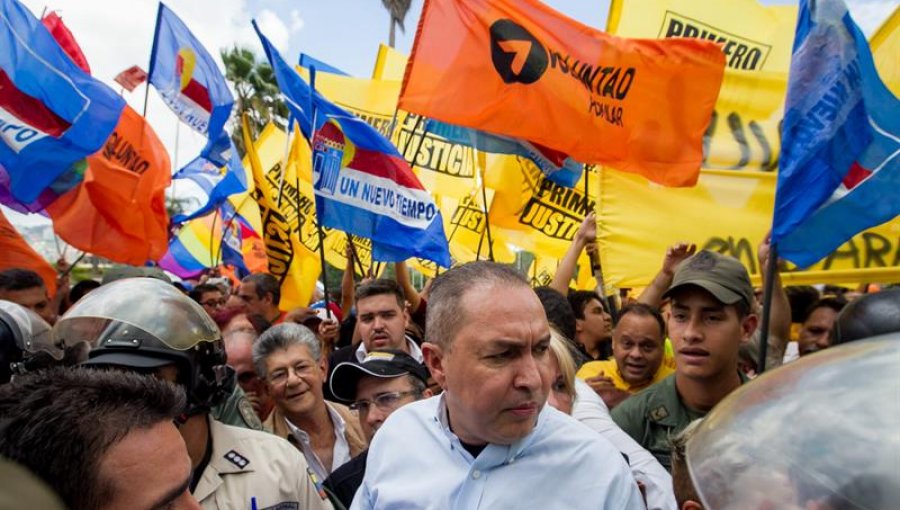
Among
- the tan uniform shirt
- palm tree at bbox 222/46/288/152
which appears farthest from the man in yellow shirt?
palm tree at bbox 222/46/288/152

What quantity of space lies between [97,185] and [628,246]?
4.82 m

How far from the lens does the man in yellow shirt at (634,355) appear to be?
3604 millimetres

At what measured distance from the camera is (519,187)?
7336 mm

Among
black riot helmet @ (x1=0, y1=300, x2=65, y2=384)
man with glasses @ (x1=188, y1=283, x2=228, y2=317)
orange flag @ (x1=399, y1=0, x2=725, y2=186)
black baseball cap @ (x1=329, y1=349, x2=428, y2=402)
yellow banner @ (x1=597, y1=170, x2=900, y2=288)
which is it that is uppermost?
orange flag @ (x1=399, y1=0, x2=725, y2=186)

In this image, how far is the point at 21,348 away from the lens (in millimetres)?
2533

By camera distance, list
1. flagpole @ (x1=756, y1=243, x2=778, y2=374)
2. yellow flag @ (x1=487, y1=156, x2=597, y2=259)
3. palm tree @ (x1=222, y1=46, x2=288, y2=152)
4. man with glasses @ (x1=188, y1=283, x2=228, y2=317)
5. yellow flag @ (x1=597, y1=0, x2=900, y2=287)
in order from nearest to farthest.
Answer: flagpole @ (x1=756, y1=243, x2=778, y2=374), yellow flag @ (x1=597, y1=0, x2=900, y2=287), yellow flag @ (x1=487, y1=156, x2=597, y2=259), man with glasses @ (x1=188, y1=283, x2=228, y2=317), palm tree @ (x1=222, y1=46, x2=288, y2=152)

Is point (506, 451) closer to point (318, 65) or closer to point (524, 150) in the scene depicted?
point (524, 150)

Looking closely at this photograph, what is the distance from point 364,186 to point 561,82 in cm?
167

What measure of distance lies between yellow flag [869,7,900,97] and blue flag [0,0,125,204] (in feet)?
18.7

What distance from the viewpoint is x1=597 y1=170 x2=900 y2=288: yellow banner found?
446 cm

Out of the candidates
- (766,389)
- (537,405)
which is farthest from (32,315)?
(766,389)

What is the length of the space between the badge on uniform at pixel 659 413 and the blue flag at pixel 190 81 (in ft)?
21.1

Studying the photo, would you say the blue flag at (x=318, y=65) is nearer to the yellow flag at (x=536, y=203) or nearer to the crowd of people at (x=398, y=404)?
the yellow flag at (x=536, y=203)

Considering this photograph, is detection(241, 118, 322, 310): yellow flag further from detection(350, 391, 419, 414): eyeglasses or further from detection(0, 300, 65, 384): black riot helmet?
detection(0, 300, 65, 384): black riot helmet
